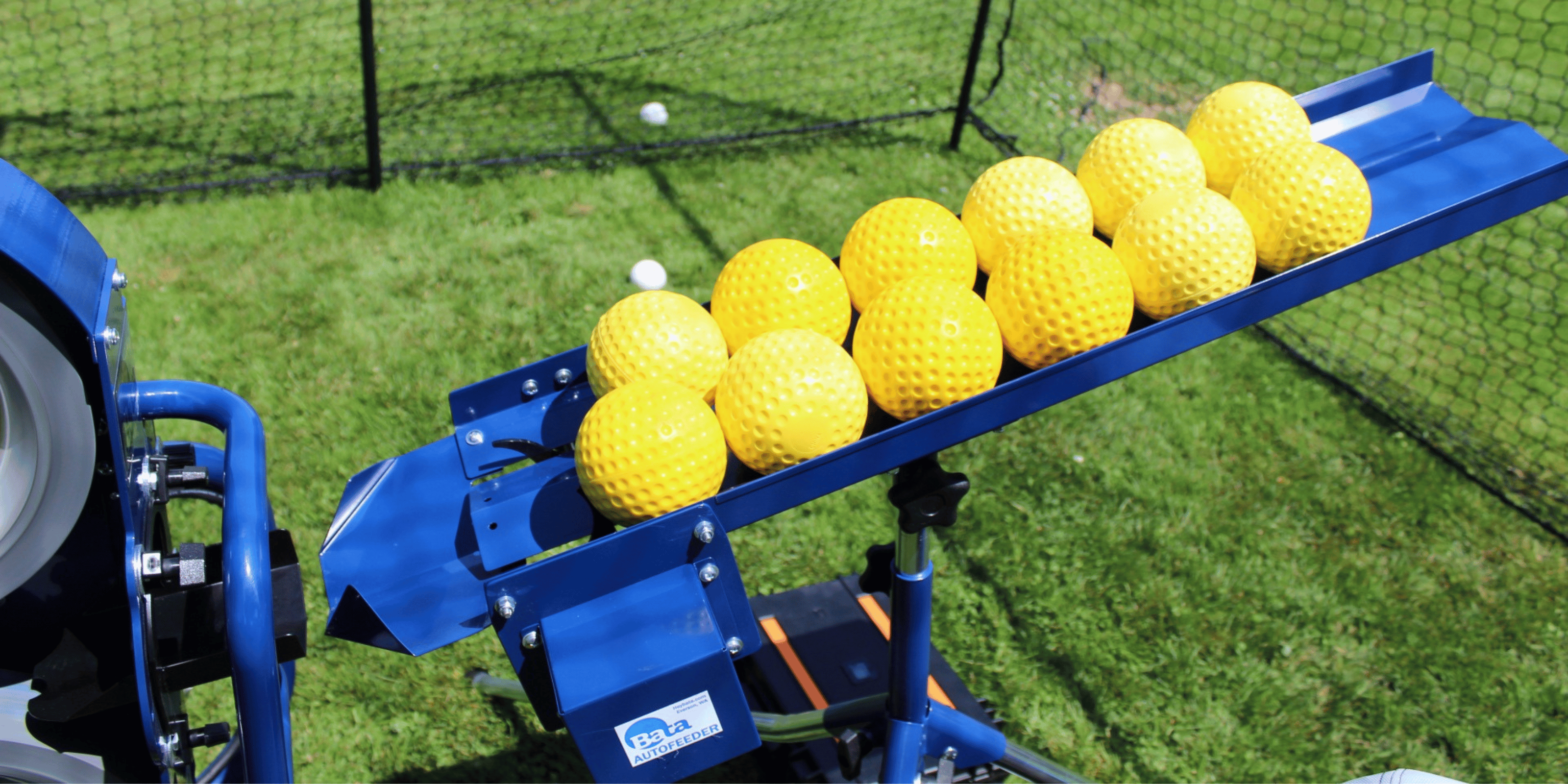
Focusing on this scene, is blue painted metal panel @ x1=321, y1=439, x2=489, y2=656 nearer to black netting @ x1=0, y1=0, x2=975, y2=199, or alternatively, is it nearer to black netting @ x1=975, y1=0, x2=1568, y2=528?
black netting @ x1=0, y1=0, x2=975, y2=199

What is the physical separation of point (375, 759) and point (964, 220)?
202cm

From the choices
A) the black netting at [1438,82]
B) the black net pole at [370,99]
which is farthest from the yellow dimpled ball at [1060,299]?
the black net pole at [370,99]

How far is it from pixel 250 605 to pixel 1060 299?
4.23ft

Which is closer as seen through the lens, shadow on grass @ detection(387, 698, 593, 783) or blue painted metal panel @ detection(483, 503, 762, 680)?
blue painted metal panel @ detection(483, 503, 762, 680)

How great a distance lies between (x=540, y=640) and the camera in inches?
61.1

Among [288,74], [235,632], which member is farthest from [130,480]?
[288,74]

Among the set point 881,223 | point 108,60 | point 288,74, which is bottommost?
point 881,223

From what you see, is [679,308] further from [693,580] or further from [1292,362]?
[1292,362]

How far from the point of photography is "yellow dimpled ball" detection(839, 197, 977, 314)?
6.18 ft

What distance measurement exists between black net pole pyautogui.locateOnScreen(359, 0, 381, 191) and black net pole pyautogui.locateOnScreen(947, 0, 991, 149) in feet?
9.07

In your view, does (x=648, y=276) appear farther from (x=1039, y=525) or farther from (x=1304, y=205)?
(x=1304, y=205)

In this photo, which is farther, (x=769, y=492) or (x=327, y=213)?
(x=327, y=213)

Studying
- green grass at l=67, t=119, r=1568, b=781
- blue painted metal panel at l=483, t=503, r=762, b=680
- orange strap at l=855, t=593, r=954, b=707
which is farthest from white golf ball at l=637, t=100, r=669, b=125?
blue painted metal panel at l=483, t=503, r=762, b=680

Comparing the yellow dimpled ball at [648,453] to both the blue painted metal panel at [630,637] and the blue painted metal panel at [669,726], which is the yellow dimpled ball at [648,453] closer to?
the blue painted metal panel at [630,637]
